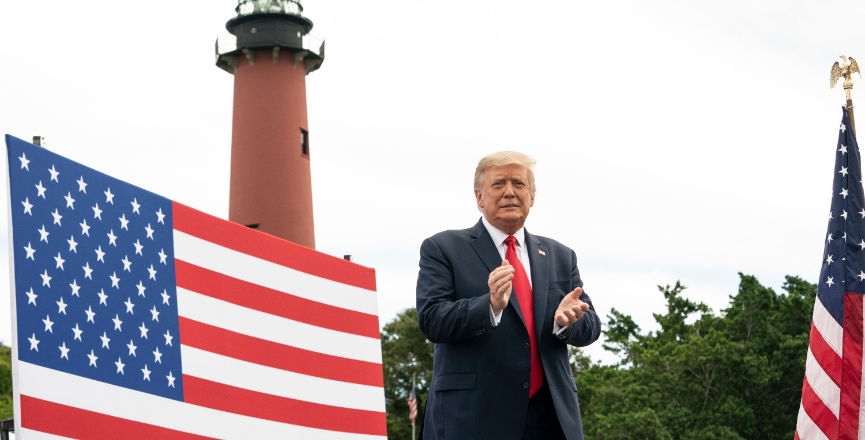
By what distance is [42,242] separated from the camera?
7.27 meters

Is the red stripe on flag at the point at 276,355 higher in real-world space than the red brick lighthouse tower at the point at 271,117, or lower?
lower

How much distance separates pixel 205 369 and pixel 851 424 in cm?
485

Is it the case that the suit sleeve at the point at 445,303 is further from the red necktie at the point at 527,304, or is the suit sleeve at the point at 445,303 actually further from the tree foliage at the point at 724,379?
the tree foliage at the point at 724,379

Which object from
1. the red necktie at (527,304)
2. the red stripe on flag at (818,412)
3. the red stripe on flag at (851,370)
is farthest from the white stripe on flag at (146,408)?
the red stripe on flag at (851,370)

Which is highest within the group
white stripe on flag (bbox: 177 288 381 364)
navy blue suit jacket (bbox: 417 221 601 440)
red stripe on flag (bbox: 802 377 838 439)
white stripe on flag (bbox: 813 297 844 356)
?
white stripe on flag (bbox: 177 288 381 364)

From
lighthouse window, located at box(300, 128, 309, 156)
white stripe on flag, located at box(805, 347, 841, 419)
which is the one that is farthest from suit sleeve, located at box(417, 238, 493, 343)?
lighthouse window, located at box(300, 128, 309, 156)

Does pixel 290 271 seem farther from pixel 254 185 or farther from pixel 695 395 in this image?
pixel 695 395

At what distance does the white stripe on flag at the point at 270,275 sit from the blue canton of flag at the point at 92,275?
0.84 ft

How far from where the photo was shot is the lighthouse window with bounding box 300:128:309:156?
31.2 metres

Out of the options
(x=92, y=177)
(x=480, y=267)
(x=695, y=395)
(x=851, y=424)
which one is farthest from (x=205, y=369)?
(x=695, y=395)

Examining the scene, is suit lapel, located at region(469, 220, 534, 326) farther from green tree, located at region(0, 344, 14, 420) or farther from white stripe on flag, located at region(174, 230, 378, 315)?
green tree, located at region(0, 344, 14, 420)

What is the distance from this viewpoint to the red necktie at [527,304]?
4934 mm

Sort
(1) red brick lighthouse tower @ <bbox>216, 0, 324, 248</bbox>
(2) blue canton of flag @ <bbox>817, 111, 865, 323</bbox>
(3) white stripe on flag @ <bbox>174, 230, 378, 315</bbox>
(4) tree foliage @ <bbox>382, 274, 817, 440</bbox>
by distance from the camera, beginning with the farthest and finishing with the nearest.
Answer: (4) tree foliage @ <bbox>382, 274, 817, 440</bbox>
(1) red brick lighthouse tower @ <bbox>216, 0, 324, 248</bbox>
(2) blue canton of flag @ <bbox>817, 111, 865, 323</bbox>
(3) white stripe on flag @ <bbox>174, 230, 378, 315</bbox>

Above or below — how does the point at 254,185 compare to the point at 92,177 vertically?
above
